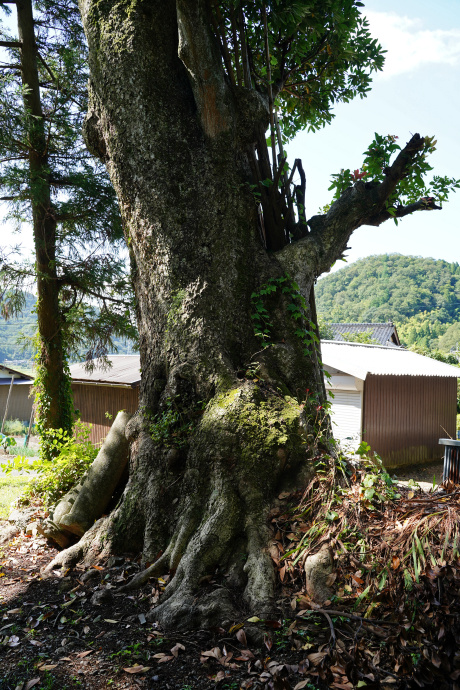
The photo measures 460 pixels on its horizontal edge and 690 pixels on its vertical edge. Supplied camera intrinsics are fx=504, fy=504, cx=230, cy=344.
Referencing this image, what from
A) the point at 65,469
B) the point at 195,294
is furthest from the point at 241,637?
the point at 65,469

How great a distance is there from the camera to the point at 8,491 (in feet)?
34.2

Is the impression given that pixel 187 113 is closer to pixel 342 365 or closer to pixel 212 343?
pixel 212 343

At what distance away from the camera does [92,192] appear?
335 inches

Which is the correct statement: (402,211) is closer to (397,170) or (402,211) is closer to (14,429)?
(397,170)

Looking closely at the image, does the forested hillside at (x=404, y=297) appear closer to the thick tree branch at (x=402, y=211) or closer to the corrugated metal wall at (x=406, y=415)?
the corrugated metal wall at (x=406, y=415)

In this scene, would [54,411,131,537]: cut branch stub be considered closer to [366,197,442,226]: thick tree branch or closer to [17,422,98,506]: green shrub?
[17,422,98,506]: green shrub

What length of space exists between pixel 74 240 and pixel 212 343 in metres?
5.91

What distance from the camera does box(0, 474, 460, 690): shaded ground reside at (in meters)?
2.65

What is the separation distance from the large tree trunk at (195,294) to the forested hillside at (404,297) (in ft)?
173

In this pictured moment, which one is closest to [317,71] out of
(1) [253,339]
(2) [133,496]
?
(1) [253,339]

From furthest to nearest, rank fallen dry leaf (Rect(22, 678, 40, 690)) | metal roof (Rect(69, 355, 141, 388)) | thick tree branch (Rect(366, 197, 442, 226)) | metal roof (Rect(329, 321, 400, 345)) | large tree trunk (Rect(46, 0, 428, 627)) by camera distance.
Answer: metal roof (Rect(329, 321, 400, 345)), metal roof (Rect(69, 355, 141, 388)), thick tree branch (Rect(366, 197, 442, 226)), large tree trunk (Rect(46, 0, 428, 627)), fallen dry leaf (Rect(22, 678, 40, 690))

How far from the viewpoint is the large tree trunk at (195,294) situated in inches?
153

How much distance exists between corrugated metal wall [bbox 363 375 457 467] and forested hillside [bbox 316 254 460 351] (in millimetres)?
39997

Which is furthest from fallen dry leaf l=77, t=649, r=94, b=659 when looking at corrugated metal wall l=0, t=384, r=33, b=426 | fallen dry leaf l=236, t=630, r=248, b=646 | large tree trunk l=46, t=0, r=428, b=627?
corrugated metal wall l=0, t=384, r=33, b=426
